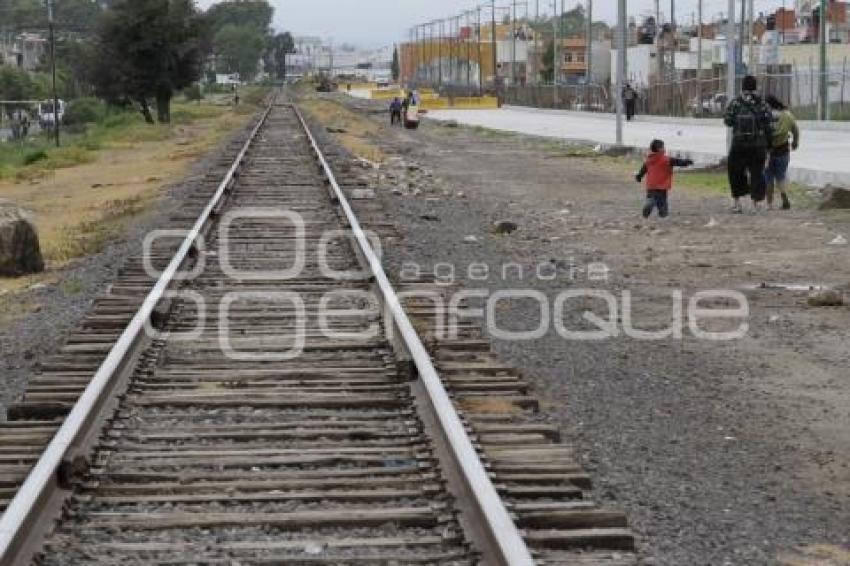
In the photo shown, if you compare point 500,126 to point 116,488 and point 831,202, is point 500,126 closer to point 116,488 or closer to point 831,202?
point 831,202

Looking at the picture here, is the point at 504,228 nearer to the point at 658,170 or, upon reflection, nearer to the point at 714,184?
the point at 658,170

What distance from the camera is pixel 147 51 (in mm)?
63625

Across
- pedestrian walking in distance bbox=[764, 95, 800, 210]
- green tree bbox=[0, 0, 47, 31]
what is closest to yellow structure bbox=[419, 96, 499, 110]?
pedestrian walking in distance bbox=[764, 95, 800, 210]

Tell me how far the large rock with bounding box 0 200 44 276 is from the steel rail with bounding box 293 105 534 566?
5.40 m

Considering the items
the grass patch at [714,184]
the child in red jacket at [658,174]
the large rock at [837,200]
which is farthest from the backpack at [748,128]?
the grass patch at [714,184]

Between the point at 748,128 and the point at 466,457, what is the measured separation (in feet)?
40.2

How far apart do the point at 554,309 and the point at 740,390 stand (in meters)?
2.89

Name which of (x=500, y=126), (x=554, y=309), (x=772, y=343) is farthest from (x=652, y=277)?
(x=500, y=126)

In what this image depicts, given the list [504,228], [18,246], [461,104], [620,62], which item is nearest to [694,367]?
[18,246]

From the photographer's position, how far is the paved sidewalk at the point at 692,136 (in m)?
24.9

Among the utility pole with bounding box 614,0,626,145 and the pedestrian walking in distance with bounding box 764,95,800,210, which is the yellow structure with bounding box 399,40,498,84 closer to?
the utility pole with bounding box 614,0,626,145

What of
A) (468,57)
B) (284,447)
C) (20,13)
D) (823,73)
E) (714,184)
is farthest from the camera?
(20,13)

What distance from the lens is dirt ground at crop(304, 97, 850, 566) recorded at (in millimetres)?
5332

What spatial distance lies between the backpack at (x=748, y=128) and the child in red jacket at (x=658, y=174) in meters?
0.73
